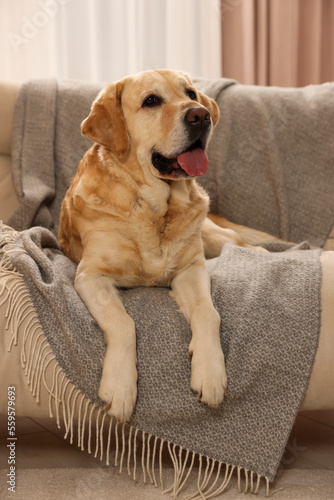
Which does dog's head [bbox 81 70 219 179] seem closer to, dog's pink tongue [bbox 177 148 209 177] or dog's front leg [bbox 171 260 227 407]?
dog's pink tongue [bbox 177 148 209 177]

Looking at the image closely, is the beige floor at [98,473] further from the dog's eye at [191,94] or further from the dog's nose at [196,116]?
the dog's eye at [191,94]

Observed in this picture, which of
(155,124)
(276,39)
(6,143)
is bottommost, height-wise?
(6,143)

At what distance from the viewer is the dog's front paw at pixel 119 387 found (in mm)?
1398

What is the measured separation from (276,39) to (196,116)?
277cm

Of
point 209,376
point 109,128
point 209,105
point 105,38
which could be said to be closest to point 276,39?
point 105,38

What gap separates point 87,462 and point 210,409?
18.1 inches

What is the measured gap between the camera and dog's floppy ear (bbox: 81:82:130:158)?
6.17ft

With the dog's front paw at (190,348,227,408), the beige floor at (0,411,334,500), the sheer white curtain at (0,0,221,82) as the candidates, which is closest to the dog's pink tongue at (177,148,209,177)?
the dog's front paw at (190,348,227,408)

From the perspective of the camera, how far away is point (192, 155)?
1809mm

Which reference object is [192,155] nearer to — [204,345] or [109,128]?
[109,128]

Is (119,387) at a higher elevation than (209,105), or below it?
below

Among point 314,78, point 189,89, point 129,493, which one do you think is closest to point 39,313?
point 129,493

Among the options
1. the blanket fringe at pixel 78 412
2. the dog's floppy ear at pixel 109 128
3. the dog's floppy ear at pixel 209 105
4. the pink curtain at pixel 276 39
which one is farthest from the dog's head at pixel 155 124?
the pink curtain at pixel 276 39

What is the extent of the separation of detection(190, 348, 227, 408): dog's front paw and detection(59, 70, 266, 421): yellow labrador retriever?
250 millimetres
